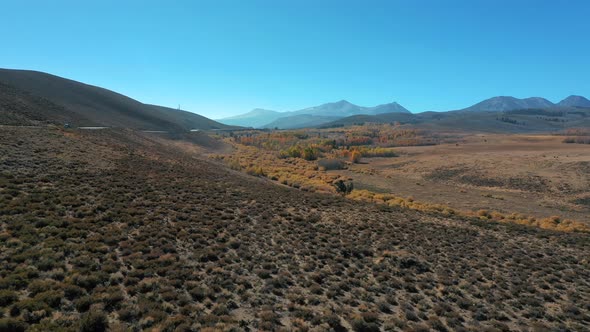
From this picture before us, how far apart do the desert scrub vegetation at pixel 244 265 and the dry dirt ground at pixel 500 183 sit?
23.7 metres

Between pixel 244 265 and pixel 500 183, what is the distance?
66.2 meters

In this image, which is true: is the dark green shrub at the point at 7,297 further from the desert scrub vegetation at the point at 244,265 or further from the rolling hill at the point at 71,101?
the rolling hill at the point at 71,101

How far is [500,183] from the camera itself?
6450 centimetres

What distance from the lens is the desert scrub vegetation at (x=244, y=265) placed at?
33.3 feet

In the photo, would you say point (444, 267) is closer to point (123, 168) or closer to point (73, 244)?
point (73, 244)

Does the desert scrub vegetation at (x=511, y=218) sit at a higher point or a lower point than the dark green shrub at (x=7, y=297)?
lower

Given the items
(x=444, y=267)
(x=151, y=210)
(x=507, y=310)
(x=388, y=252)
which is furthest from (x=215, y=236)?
(x=507, y=310)

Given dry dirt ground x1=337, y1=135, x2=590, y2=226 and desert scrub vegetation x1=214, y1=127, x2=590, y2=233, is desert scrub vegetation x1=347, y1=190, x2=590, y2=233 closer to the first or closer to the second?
desert scrub vegetation x1=214, y1=127, x2=590, y2=233

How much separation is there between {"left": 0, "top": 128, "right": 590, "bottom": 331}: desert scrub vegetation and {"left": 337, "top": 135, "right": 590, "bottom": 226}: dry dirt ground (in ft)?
77.7

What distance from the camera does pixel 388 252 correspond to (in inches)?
742

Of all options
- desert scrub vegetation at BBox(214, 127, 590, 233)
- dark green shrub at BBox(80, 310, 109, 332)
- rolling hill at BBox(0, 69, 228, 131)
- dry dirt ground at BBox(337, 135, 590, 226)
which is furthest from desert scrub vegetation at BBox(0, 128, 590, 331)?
rolling hill at BBox(0, 69, 228, 131)

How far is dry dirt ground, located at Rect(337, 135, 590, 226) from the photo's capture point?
47438 mm

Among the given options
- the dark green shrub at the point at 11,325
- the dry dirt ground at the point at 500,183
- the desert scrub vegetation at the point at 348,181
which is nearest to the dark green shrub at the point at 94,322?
the dark green shrub at the point at 11,325

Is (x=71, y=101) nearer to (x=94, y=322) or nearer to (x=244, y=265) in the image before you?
(x=244, y=265)
